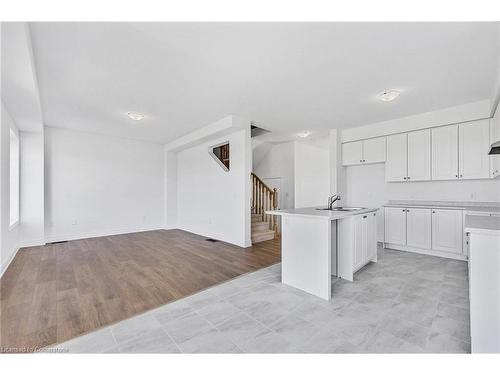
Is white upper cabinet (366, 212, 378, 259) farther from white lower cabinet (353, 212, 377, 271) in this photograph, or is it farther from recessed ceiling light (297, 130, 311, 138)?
recessed ceiling light (297, 130, 311, 138)

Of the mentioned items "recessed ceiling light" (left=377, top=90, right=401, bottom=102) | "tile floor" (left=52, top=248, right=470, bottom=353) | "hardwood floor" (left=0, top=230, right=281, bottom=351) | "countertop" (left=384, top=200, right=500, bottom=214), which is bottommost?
"hardwood floor" (left=0, top=230, right=281, bottom=351)

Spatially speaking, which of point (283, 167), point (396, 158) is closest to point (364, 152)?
point (396, 158)

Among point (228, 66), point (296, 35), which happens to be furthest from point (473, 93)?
point (228, 66)

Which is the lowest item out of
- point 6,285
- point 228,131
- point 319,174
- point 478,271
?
point 6,285

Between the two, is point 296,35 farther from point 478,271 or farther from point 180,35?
point 478,271

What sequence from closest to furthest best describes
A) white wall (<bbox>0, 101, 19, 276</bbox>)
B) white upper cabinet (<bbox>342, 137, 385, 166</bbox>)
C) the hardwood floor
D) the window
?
the hardwood floor → white wall (<bbox>0, 101, 19, 276</bbox>) → the window → white upper cabinet (<bbox>342, 137, 385, 166</bbox>)

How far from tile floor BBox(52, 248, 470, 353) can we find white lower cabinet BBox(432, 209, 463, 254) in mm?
1012

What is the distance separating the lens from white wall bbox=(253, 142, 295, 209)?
718cm

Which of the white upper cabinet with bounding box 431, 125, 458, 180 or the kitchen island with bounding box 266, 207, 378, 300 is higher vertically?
the white upper cabinet with bounding box 431, 125, 458, 180

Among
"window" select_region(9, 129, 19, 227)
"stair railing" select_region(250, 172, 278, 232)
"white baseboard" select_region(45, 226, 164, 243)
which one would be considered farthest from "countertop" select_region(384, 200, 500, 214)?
"window" select_region(9, 129, 19, 227)

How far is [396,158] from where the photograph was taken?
14.6 ft

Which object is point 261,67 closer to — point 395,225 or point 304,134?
point 304,134

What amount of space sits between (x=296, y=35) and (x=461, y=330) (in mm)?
2916

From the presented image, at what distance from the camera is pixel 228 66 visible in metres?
2.56
